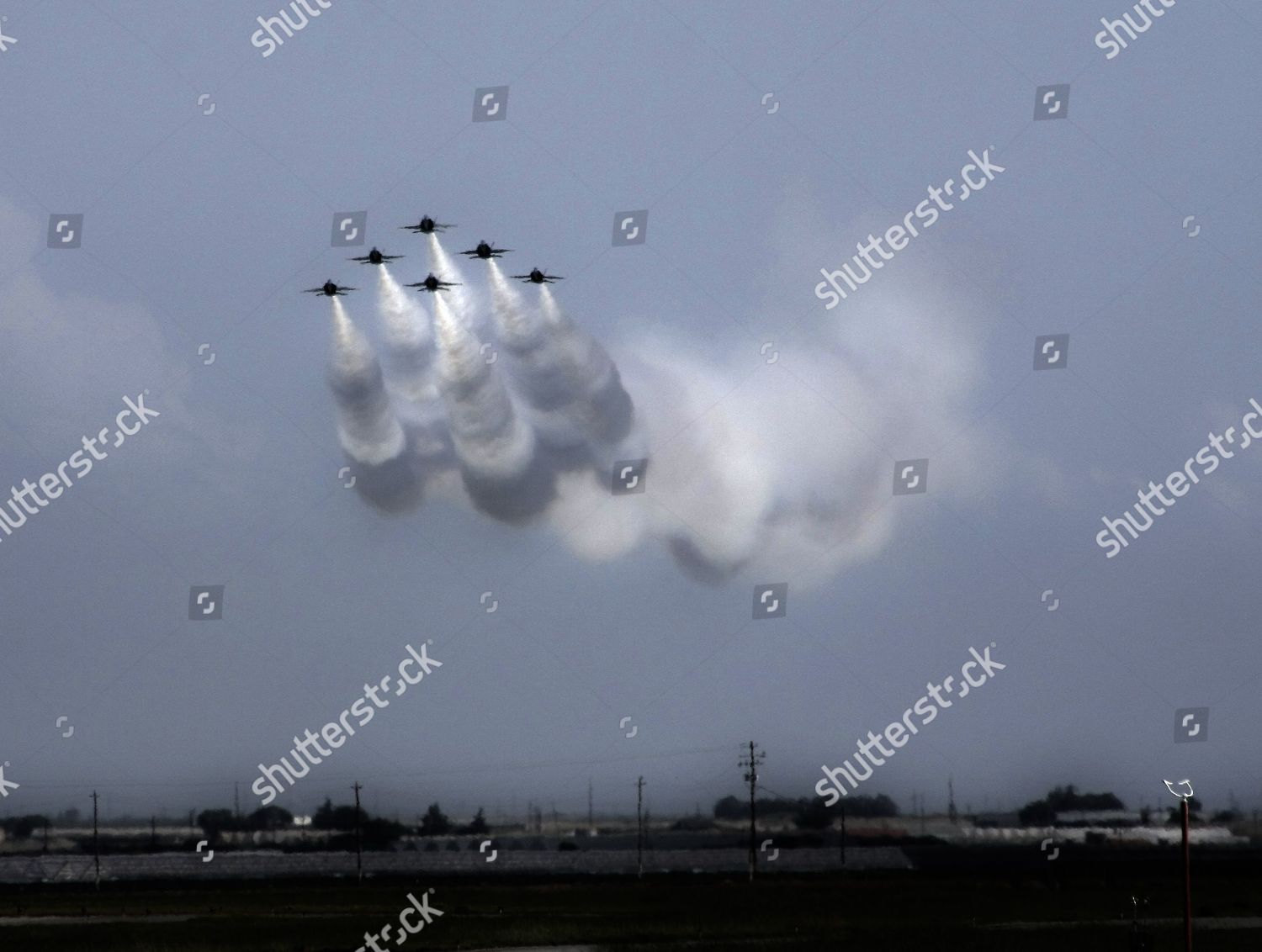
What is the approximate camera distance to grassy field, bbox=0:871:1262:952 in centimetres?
9088

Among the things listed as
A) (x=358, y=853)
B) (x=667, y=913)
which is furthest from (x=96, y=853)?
(x=667, y=913)

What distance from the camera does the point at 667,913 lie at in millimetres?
109812

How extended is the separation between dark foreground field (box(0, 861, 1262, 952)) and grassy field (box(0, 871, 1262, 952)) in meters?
0.17

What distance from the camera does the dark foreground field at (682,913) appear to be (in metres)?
91.0

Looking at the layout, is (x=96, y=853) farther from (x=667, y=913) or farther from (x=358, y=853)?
(x=667, y=913)

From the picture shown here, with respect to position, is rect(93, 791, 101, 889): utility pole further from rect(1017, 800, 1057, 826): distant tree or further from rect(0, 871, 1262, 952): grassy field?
rect(1017, 800, 1057, 826): distant tree

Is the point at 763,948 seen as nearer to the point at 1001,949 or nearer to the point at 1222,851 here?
the point at 1001,949

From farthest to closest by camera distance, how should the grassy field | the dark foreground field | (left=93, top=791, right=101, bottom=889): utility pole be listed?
(left=93, top=791, right=101, bottom=889): utility pole → the dark foreground field → the grassy field

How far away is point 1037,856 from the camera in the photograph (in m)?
161

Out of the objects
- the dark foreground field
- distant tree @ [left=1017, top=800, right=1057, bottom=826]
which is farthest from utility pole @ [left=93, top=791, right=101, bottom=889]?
distant tree @ [left=1017, top=800, right=1057, bottom=826]

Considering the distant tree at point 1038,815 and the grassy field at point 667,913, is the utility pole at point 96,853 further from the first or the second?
the distant tree at point 1038,815

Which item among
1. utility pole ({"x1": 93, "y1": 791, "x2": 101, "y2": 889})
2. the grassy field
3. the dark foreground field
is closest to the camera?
the grassy field

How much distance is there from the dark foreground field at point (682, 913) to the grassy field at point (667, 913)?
0.57 ft

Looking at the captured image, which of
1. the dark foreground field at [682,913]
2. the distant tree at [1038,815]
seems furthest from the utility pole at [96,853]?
the distant tree at [1038,815]
